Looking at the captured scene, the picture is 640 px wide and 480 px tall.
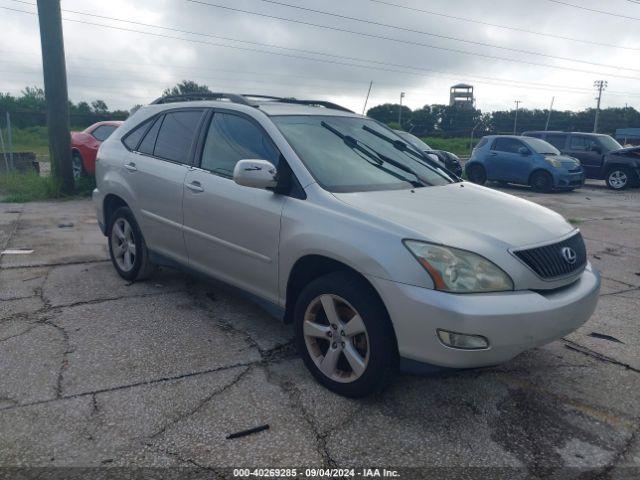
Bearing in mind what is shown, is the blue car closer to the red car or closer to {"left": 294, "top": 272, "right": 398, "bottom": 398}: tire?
the red car

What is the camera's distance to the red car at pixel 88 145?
1199 centimetres

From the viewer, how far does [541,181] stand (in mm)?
14359

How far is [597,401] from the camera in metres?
3.15

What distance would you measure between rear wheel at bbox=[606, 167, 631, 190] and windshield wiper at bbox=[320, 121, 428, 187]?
14.5 m

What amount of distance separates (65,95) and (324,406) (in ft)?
31.7

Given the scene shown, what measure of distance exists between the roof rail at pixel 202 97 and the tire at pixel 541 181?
38.0ft

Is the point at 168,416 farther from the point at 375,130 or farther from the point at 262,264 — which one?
the point at 375,130

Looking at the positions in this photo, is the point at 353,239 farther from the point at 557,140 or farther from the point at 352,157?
the point at 557,140

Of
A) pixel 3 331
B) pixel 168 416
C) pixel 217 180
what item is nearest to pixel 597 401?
pixel 168 416

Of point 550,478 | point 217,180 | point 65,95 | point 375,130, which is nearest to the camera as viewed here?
point 550,478

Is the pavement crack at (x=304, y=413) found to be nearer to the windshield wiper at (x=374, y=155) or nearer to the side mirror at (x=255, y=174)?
the side mirror at (x=255, y=174)

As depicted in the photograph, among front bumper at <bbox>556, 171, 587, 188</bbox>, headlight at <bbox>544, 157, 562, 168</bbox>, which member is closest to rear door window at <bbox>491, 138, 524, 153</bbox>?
headlight at <bbox>544, 157, 562, 168</bbox>

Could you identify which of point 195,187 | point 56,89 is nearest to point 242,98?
point 195,187

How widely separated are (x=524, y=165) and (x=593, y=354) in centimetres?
→ 1174
